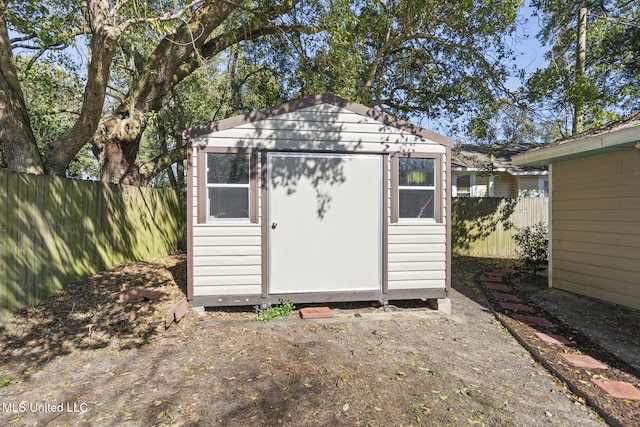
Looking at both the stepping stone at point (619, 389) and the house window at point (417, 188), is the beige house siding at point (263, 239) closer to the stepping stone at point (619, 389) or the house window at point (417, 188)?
the house window at point (417, 188)

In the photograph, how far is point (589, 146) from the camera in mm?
4770

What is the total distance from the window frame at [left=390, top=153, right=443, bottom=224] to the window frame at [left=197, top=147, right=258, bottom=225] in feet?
6.60

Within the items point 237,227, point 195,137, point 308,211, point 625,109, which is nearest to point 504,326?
point 308,211

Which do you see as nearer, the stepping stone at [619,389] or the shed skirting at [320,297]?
the stepping stone at [619,389]

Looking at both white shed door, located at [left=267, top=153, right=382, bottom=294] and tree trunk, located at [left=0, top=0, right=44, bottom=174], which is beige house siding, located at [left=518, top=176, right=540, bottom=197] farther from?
tree trunk, located at [left=0, top=0, right=44, bottom=174]

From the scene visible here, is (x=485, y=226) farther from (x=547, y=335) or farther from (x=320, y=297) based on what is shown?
(x=320, y=297)

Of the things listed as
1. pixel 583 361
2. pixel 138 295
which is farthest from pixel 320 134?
pixel 583 361

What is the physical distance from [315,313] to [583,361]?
10.1 ft

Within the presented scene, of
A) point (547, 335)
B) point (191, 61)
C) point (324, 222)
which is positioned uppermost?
point (191, 61)

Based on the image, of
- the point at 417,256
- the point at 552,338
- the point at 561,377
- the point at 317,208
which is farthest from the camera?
the point at 417,256

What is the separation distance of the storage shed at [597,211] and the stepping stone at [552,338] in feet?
5.49

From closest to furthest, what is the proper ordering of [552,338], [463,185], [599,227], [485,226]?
[552,338], [599,227], [485,226], [463,185]

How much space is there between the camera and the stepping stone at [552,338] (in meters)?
4.07

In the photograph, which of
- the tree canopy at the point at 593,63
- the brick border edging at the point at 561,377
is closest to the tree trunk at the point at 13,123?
the brick border edging at the point at 561,377
